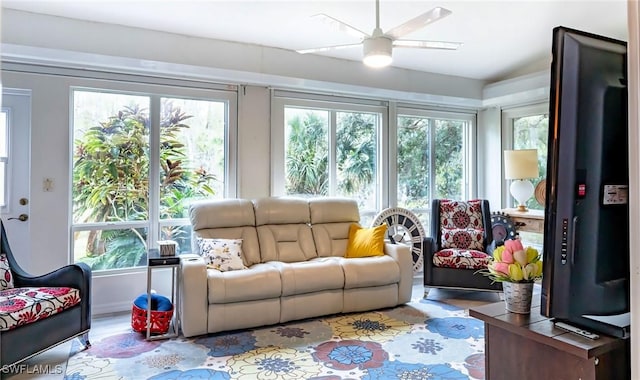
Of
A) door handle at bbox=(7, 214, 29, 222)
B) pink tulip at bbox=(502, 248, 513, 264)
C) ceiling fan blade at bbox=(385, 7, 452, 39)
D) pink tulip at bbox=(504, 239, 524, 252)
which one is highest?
ceiling fan blade at bbox=(385, 7, 452, 39)

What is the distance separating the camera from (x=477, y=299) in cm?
430

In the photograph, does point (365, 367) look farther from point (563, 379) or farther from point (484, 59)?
point (484, 59)

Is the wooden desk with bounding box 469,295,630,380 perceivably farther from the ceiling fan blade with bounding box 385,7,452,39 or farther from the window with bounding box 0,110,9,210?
the window with bounding box 0,110,9,210

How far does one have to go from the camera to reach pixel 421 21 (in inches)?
100

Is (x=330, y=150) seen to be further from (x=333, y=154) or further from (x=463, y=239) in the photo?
(x=463, y=239)

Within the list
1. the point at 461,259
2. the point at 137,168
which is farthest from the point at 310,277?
the point at 137,168

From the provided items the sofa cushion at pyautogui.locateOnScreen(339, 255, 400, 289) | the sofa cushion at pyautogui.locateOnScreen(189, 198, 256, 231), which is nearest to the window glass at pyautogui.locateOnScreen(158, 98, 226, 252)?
the sofa cushion at pyautogui.locateOnScreen(189, 198, 256, 231)

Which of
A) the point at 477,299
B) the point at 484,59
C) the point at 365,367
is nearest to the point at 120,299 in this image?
the point at 365,367

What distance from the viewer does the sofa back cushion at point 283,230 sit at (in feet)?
13.5

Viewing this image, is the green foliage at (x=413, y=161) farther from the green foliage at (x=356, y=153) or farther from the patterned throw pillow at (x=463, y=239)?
the patterned throw pillow at (x=463, y=239)

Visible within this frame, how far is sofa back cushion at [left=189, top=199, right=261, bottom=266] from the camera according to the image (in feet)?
12.9

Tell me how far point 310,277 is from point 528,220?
2.71m

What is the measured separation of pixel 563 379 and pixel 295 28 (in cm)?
343

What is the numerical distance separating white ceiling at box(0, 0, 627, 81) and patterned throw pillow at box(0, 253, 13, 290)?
190cm
